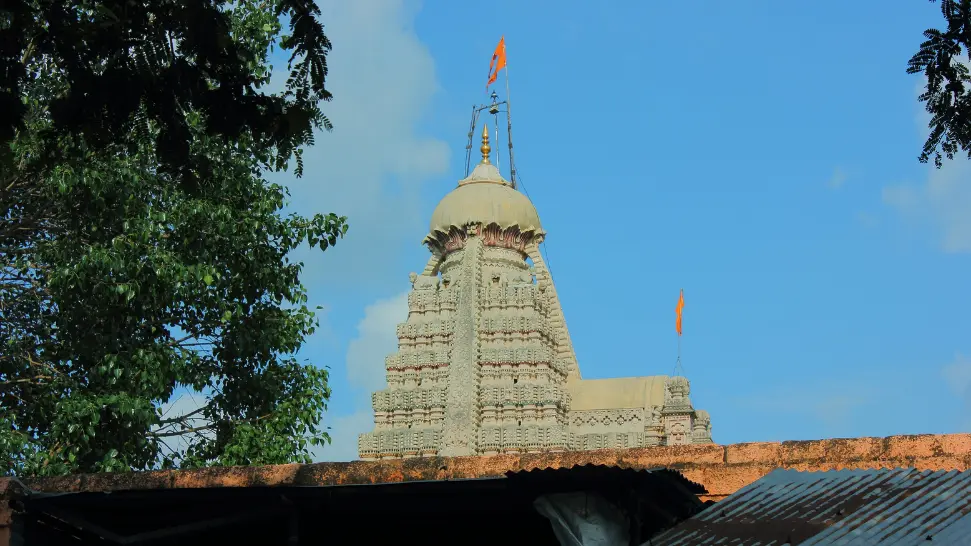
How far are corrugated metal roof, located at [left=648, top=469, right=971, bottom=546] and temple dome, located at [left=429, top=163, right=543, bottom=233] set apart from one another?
3055 cm

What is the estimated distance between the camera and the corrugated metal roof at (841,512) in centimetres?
685

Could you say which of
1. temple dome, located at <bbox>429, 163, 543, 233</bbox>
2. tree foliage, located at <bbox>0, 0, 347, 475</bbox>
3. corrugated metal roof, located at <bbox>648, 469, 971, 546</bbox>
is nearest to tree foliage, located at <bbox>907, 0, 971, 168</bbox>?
corrugated metal roof, located at <bbox>648, 469, 971, 546</bbox>

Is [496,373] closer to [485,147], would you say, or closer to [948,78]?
[485,147]

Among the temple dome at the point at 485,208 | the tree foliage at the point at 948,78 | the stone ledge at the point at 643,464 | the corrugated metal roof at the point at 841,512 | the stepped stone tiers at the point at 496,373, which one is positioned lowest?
the corrugated metal roof at the point at 841,512

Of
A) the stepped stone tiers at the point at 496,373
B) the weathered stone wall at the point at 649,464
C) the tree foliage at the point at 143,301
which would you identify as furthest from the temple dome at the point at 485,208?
the weathered stone wall at the point at 649,464

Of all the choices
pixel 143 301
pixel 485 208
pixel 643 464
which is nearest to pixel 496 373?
pixel 485 208

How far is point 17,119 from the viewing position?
5.62 m

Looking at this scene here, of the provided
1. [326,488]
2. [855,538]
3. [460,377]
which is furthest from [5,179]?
[460,377]

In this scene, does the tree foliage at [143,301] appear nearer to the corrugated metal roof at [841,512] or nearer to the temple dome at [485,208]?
the corrugated metal roof at [841,512]

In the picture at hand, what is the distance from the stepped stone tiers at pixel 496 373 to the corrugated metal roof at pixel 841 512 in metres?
25.7

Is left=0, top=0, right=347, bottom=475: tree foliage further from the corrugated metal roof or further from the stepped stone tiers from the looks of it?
the stepped stone tiers

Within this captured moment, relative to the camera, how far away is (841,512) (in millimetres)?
7293

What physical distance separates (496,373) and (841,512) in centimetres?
2883

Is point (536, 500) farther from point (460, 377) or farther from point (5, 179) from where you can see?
point (460, 377)
